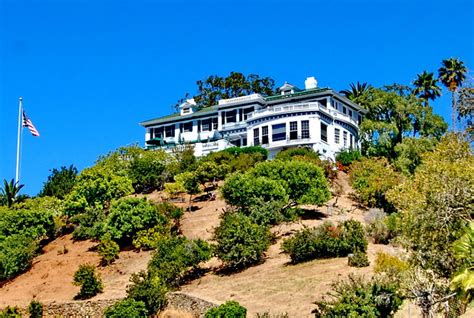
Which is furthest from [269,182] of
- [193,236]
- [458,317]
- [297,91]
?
[297,91]

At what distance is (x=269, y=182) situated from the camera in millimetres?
46500

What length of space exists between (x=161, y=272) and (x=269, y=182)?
38.4 ft

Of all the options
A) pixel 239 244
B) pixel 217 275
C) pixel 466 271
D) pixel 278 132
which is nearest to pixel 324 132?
pixel 278 132

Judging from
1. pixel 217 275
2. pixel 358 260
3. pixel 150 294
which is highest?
pixel 358 260

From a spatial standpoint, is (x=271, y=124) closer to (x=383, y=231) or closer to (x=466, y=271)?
(x=383, y=231)

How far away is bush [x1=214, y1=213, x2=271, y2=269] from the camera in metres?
38.3

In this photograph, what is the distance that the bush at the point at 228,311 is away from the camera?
28812 mm

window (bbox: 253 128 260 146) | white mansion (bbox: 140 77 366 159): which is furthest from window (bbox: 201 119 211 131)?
window (bbox: 253 128 260 146)

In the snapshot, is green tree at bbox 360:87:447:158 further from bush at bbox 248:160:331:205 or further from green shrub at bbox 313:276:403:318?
green shrub at bbox 313:276:403:318

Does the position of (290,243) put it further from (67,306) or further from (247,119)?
(247,119)

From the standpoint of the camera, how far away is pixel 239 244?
38469mm

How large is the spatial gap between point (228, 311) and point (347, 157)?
38154 mm

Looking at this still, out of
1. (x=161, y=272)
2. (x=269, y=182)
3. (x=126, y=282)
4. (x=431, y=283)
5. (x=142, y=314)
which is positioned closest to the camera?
(x=431, y=283)

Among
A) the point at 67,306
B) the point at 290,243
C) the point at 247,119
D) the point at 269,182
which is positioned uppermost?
the point at 247,119
